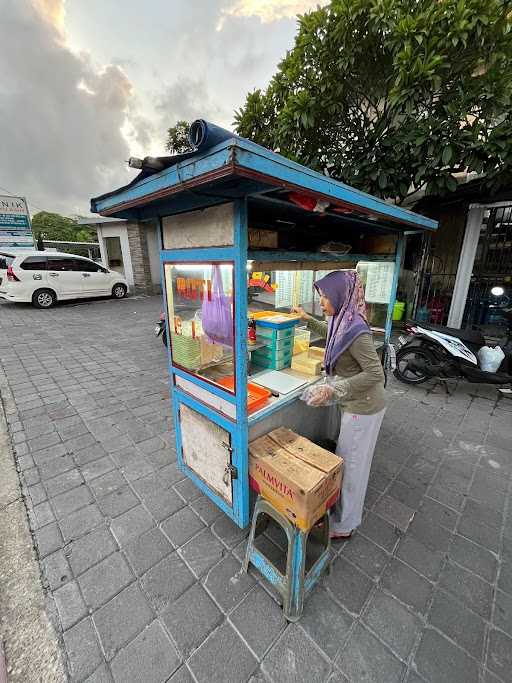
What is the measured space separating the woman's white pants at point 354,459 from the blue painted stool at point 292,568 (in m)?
0.28

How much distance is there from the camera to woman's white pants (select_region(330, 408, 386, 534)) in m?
1.85

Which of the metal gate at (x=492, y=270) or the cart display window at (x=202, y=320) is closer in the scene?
the cart display window at (x=202, y=320)

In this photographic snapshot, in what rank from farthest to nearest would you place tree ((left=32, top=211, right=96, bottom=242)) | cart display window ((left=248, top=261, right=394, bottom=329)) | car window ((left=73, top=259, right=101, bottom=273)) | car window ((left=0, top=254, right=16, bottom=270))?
A: tree ((left=32, top=211, right=96, bottom=242)) → car window ((left=0, top=254, right=16, bottom=270)) → car window ((left=73, top=259, right=101, bottom=273)) → cart display window ((left=248, top=261, right=394, bottom=329))

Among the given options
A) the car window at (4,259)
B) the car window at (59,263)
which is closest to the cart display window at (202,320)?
the car window at (59,263)

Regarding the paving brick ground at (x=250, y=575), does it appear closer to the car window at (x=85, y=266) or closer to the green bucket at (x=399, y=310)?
the green bucket at (x=399, y=310)

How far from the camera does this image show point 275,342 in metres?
2.54

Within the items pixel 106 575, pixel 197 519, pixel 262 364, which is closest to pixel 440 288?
pixel 262 364

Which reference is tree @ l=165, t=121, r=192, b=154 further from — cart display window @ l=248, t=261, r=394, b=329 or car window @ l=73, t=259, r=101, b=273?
cart display window @ l=248, t=261, r=394, b=329

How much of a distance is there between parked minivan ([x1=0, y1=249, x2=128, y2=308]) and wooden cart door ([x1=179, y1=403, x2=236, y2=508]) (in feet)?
32.7

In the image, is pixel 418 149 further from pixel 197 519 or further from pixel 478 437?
pixel 197 519

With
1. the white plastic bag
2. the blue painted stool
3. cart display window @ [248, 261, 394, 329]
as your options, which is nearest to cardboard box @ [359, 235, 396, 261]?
cart display window @ [248, 261, 394, 329]

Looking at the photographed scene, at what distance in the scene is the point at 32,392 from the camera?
164 inches

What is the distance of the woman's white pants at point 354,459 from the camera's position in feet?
6.08

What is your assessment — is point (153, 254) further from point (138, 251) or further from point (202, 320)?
point (202, 320)
